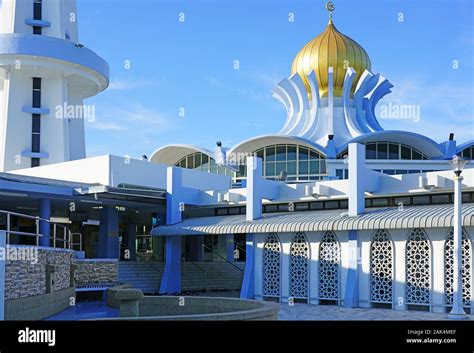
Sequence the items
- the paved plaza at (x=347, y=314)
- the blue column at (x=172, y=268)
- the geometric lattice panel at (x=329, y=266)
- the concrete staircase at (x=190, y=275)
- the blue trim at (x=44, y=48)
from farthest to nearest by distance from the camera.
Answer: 1. the blue trim at (x=44, y=48)
2. the concrete staircase at (x=190, y=275)
3. the blue column at (x=172, y=268)
4. the geometric lattice panel at (x=329, y=266)
5. the paved plaza at (x=347, y=314)

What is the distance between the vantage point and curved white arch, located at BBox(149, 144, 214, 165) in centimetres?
4253

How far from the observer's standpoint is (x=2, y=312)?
12312 mm

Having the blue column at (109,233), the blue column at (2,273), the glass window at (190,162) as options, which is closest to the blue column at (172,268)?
the blue column at (109,233)

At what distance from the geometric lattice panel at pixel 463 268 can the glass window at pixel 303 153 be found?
18.9 meters

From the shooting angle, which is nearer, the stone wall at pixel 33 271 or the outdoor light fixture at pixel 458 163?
the stone wall at pixel 33 271

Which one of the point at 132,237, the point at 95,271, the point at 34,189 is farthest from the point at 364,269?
the point at 132,237

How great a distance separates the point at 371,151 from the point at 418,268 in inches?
752

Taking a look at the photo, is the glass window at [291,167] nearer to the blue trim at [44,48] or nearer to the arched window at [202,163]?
the arched window at [202,163]

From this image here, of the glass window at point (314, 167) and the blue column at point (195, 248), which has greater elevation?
the glass window at point (314, 167)

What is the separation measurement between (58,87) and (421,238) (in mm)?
23700

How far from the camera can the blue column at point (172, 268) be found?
28094 mm

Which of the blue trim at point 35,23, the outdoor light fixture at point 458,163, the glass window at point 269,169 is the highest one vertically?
the blue trim at point 35,23
